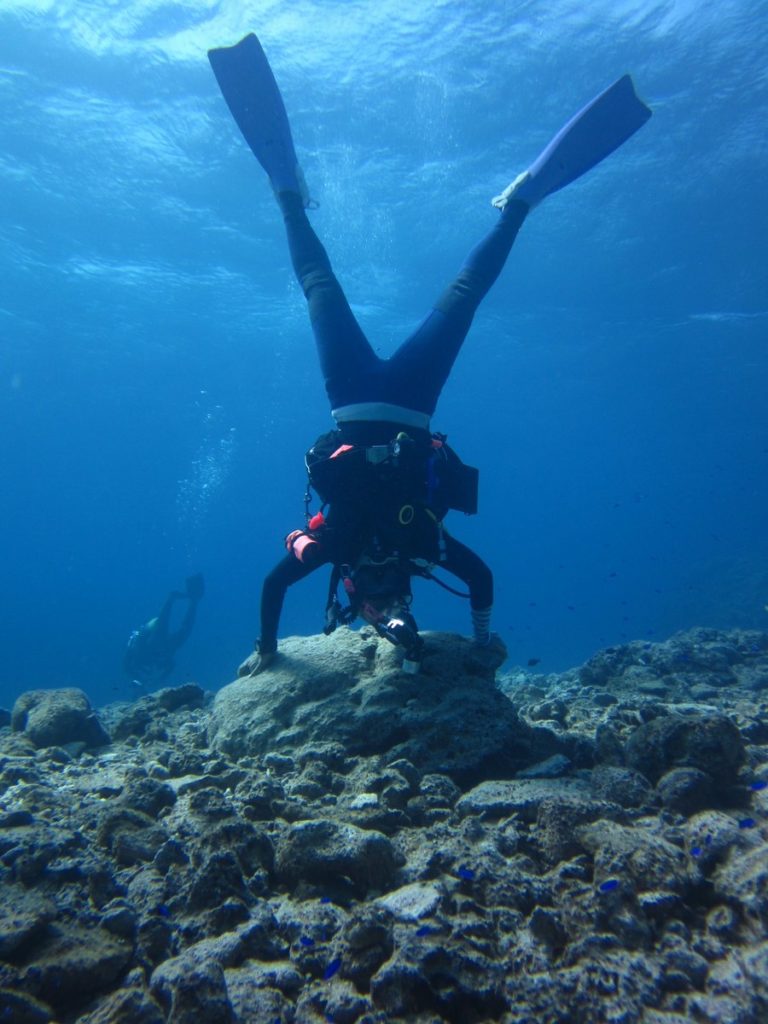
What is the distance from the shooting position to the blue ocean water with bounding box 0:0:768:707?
581 inches

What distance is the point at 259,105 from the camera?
248 inches

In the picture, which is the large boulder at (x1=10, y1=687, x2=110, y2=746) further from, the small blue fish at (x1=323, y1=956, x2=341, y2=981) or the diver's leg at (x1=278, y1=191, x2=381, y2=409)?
the small blue fish at (x1=323, y1=956, x2=341, y2=981)

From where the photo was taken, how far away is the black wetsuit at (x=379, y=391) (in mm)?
4977

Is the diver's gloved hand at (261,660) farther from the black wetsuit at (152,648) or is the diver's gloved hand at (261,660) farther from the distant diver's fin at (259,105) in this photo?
the black wetsuit at (152,648)

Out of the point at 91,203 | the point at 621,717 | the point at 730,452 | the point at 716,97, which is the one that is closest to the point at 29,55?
the point at 91,203

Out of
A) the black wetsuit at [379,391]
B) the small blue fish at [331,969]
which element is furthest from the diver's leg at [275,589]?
the small blue fish at [331,969]

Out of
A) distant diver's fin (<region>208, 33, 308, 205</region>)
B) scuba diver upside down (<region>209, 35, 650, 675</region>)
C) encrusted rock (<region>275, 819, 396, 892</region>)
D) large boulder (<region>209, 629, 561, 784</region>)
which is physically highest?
distant diver's fin (<region>208, 33, 308, 205</region>)

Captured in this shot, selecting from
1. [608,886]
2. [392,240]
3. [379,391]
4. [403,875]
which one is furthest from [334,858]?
[392,240]

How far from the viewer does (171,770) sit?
416 cm

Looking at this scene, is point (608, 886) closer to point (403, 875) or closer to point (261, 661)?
point (403, 875)

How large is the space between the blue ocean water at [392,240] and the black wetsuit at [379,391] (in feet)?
39.4

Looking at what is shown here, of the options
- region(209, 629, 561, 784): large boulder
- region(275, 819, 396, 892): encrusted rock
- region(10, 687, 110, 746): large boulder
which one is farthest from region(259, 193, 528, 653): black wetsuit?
region(275, 819, 396, 892): encrusted rock

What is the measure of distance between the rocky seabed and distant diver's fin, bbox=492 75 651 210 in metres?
5.31

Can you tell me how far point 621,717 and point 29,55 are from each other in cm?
2192
